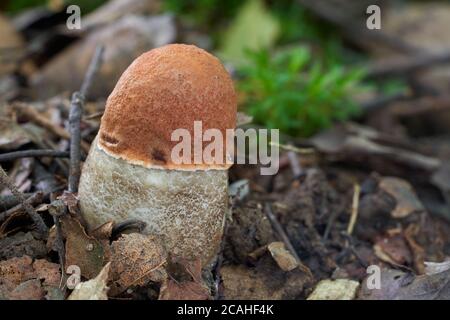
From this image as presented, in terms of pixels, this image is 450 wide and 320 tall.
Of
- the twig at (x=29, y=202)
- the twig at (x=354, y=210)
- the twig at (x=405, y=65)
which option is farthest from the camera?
the twig at (x=405, y=65)

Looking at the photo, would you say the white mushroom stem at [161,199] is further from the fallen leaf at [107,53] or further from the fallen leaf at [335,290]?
the fallen leaf at [107,53]

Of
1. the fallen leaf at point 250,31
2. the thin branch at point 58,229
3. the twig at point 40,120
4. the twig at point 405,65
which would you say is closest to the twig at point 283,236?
the thin branch at point 58,229

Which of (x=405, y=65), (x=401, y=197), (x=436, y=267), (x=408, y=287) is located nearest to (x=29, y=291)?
(x=408, y=287)

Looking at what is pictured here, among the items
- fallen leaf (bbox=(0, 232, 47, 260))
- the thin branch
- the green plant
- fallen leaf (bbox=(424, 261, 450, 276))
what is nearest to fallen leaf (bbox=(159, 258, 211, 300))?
the thin branch

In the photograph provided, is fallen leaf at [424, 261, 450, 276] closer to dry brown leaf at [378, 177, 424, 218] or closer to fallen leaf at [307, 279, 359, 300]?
fallen leaf at [307, 279, 359, 300]

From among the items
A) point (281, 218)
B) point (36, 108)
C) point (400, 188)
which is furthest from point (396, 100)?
A: point (36, 108)

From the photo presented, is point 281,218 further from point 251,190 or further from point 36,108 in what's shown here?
point 36,108
